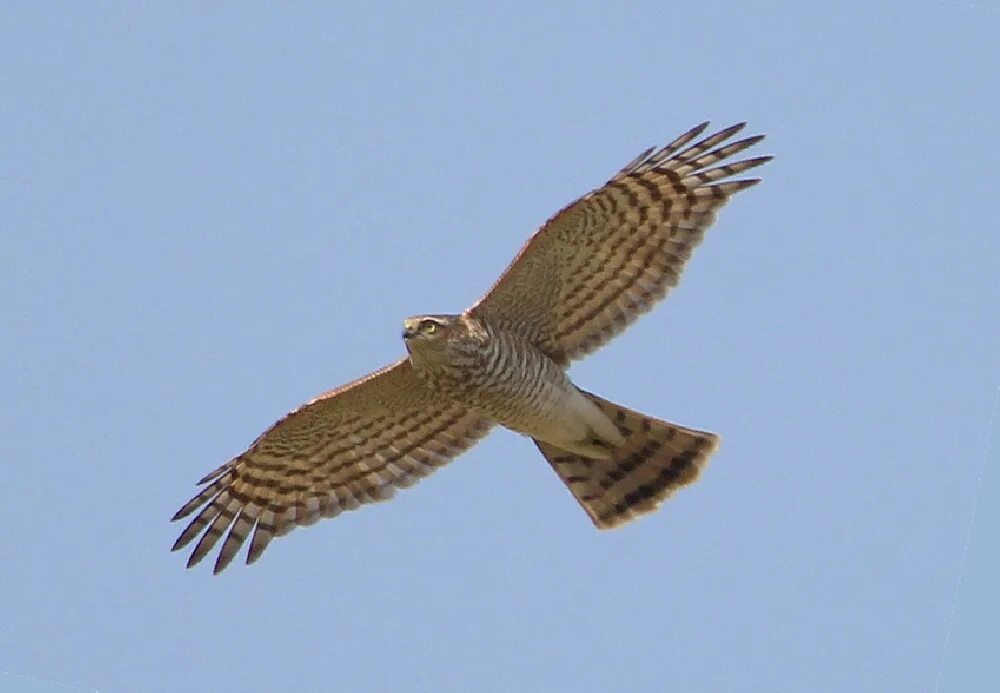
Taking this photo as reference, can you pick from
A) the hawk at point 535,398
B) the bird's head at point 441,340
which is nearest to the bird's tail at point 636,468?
the hawk at point 535,398

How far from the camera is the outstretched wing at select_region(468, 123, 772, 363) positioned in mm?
15719

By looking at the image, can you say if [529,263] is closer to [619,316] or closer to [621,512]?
[619,316]

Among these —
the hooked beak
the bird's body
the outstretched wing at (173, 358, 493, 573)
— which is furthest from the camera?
the outstretched wing at (173, 358, 493, 573)

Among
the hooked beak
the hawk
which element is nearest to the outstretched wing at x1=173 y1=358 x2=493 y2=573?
the hawk

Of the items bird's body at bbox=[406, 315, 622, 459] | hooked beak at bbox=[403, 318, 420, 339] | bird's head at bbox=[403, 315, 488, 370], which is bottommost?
bird's body at bbox=[406, 315, 622, 459]

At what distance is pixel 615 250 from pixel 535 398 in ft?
3.87

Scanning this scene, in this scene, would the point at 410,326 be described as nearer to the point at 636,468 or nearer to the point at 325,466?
the point at 325,466

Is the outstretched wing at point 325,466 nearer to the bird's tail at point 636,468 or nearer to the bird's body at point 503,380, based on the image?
the bird's body at point 503,380

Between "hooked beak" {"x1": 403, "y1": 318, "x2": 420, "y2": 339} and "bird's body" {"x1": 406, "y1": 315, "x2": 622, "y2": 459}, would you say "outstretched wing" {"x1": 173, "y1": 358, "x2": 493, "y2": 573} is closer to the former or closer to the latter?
"bird's body" {"x1": 406, "y1": 315, "x2": 622, "y2": 459}

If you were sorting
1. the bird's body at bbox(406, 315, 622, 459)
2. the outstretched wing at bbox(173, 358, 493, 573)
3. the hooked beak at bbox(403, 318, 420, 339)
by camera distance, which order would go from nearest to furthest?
the hooked beak at bbox(403, 318, 420, 339) → the bird's body at bbox(406, 315, 622, 459) → the outstretched wing at bbox(173, 358, 493, 573)

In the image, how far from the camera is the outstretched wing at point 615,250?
15.7m

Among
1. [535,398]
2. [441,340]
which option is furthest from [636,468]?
[441,340]

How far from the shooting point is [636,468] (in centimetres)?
1659

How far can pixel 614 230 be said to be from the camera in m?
16.0
